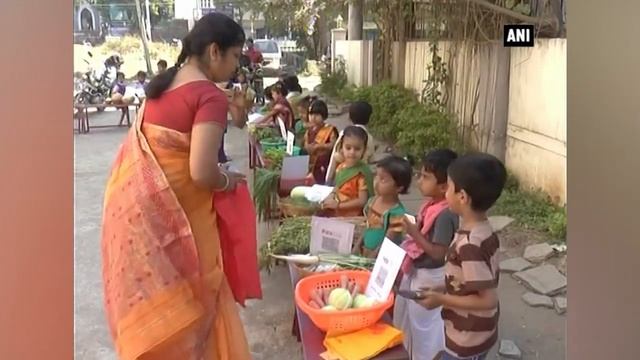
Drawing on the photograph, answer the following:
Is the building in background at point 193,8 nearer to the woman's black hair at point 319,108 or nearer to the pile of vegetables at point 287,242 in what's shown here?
the pile of vegetables at point 287,242

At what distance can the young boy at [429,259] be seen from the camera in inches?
49.0

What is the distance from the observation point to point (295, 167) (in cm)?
190


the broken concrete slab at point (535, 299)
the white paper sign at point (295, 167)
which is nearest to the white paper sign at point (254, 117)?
the white paper sign at point (295, 167)

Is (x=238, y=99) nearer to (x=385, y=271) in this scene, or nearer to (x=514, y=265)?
(x=385, y=271)

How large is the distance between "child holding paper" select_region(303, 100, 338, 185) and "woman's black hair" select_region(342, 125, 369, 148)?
0.16m

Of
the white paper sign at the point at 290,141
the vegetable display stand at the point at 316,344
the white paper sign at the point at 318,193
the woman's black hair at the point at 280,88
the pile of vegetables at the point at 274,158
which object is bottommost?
the vegetable display stand at the point at 316,344

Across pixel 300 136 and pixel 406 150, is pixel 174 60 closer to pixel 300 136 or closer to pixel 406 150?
pixel 406 150

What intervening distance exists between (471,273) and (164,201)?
20.8 inches

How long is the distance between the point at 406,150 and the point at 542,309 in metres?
0.67

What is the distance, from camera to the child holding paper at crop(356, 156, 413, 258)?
4.50ft

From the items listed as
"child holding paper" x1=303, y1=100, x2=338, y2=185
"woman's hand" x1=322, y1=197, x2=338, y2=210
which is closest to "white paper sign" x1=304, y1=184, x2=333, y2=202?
"woman's hand" x1=322, y1=197, x2=338, y2=210

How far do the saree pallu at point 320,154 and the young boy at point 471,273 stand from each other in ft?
2.64

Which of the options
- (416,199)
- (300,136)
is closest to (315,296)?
(416,199)
